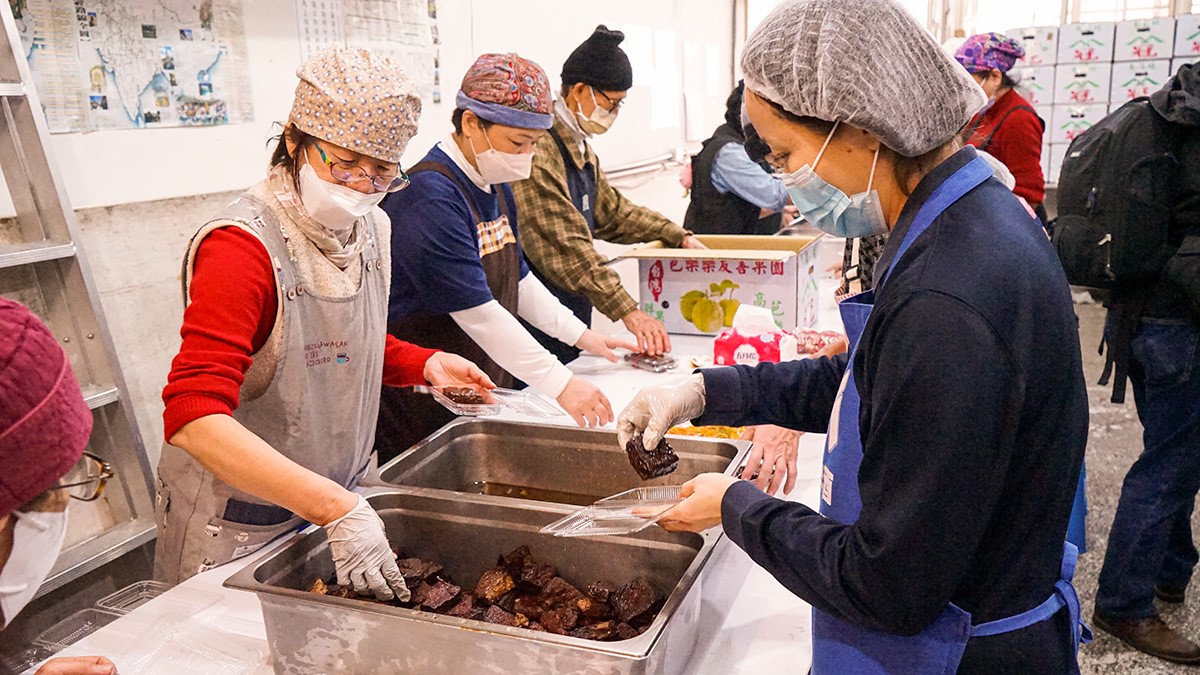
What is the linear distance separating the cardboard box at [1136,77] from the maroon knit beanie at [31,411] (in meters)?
8.15

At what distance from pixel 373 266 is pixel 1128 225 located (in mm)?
2344

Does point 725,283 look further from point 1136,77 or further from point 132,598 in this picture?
point 1136,77

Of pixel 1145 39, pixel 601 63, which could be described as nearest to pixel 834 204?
pixel 601 63

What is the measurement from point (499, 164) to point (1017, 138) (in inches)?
112

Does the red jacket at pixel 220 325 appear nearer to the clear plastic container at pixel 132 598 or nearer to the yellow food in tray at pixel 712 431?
the clear plastic container at pixel 132 598

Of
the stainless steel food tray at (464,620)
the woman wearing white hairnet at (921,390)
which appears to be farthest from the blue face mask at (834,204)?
the stainless steel food tray at (464,620)

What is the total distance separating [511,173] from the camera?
242 centimetres

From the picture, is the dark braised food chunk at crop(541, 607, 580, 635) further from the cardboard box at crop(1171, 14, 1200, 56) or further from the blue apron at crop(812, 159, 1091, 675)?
the cardboard box at crop(1171, 14, 1200, 56)

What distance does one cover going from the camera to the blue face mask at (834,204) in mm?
1124

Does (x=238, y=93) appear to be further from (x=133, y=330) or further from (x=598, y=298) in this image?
(x=598, y=298)

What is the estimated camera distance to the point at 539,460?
200cm

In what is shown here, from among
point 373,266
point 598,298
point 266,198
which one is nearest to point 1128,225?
point 598,298

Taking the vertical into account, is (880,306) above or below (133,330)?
above

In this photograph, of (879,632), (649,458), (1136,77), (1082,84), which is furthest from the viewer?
(1082,84)
